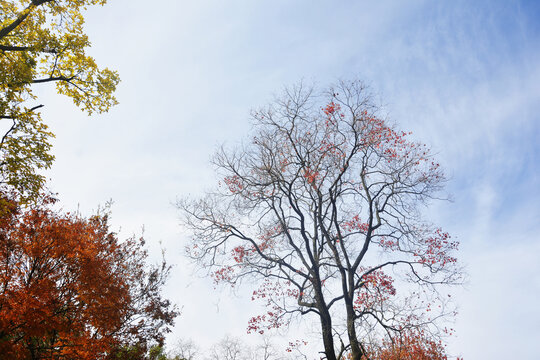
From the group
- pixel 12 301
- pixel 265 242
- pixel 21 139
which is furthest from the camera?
pixel 265 242

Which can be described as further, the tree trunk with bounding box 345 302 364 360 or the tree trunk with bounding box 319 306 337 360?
the tree trunk with bounding box 319 306 337 360

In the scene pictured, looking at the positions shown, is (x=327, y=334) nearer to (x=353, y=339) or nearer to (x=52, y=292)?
(x=353, y=339)

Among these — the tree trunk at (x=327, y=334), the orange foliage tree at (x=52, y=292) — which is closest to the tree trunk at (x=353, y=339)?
the tree trunk at (x=327, y=334)

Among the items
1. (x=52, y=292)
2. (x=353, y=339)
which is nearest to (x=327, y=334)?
(x=353, y=339)

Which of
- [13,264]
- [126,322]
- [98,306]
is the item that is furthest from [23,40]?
[126,322]

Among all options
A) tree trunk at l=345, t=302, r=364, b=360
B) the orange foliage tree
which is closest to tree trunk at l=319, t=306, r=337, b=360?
tree trunk at l=345, t=302, r=364, b=360

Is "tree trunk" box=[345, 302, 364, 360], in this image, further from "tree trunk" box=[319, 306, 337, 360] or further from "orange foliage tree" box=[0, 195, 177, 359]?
"orange foliage tree" box=[0, 195, 177, 359]

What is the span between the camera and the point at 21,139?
328 inches

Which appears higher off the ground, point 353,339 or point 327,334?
point 327,334

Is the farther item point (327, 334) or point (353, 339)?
point (327, 334)

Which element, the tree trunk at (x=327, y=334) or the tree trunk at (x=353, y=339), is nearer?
the tree trunk at (x=353, y=339)

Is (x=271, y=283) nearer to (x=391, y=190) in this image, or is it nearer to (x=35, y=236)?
(x=391, y=190)

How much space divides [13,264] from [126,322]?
6143 mm

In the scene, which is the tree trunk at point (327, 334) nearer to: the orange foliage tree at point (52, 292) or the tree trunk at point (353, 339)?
the tree trunk at point (353, 339)
